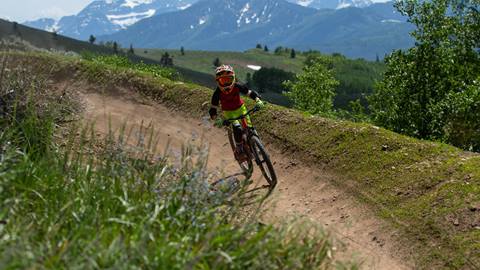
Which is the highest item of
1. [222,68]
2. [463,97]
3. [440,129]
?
[222,68]

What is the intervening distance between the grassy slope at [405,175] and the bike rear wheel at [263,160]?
1596 mm

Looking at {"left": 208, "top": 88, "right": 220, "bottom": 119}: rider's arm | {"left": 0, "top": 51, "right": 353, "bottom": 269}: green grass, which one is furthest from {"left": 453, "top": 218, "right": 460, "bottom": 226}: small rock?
{"left": 208, "top": 88, "right": 220, "bottom": 119}: rider's arm

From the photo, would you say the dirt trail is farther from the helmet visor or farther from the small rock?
the helmet visor

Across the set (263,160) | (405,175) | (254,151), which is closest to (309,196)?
(263,160)

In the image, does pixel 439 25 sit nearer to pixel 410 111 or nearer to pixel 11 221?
pixel 410 111

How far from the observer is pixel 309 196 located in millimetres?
12273

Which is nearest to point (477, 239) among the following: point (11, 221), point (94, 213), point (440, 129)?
point (94, 213)

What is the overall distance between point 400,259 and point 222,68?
18.8 ft

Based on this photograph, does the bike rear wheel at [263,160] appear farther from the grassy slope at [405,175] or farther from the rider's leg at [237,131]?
the grassy slope at [405,175]

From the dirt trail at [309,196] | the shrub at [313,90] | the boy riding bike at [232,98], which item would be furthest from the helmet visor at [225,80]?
the shrub at [313,90]

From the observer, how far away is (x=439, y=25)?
27.3 metres

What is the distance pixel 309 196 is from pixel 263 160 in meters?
1.37

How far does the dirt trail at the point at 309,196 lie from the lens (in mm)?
8898

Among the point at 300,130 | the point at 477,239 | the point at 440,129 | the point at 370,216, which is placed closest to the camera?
the point at 477,239
